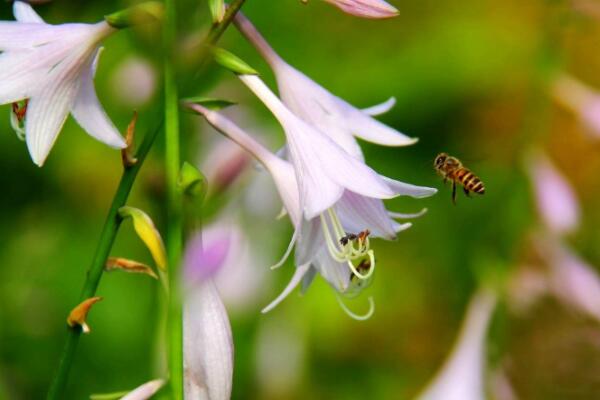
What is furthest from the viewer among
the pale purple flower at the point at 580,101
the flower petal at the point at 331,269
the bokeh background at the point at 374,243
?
Result: the pale purple flower at the point at 580,101

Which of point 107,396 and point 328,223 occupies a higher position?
point 328,223

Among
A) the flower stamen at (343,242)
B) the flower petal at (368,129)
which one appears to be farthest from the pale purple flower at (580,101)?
the flower stamen at (343,242)

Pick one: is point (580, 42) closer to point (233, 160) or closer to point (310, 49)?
point (310, 49)

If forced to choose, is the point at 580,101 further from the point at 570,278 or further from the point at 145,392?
the point at 145,392

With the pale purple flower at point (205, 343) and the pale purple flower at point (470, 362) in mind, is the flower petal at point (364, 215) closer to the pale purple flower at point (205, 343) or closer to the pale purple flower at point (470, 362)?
the pale purple flower at point (205, 343)

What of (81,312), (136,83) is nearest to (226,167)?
(136,83)

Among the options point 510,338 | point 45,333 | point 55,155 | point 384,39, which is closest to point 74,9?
point 55,155

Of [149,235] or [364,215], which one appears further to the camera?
[364,215]
